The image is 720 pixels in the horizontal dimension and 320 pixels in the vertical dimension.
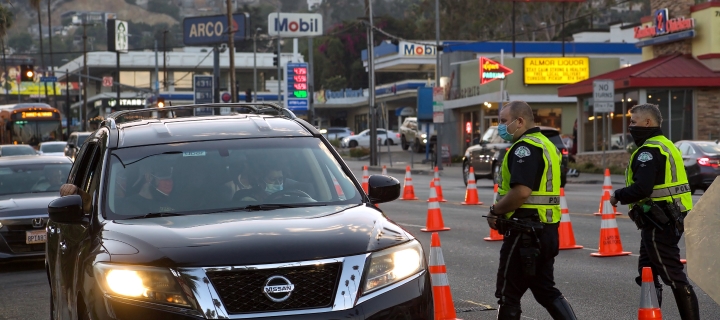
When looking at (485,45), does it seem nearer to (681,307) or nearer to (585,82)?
(585,82)

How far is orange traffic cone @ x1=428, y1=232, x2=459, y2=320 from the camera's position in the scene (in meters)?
7.77

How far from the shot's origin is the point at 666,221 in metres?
7.83

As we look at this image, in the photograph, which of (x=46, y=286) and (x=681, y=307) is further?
(x=46, y=286)

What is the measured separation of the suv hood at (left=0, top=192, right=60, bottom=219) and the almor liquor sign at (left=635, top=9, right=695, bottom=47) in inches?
1124

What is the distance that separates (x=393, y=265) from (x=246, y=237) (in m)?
0.76

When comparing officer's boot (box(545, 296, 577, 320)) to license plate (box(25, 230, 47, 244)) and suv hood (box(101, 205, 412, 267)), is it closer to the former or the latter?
suv hood (box(101, 205, 412, 267))

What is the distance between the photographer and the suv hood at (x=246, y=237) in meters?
5.18

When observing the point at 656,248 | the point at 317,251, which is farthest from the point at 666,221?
the point at 317,251

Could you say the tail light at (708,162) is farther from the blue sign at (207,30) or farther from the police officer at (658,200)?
the blue sign at (207,30)

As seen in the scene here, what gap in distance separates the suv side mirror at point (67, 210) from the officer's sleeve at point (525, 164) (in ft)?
9.08

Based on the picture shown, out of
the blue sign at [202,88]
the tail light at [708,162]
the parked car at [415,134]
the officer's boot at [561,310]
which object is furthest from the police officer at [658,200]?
the blue sign at [202,88]

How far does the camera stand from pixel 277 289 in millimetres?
5086

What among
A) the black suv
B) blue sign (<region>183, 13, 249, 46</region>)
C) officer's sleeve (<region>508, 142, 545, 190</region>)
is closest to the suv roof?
the black suv

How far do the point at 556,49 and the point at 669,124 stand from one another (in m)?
21.8
